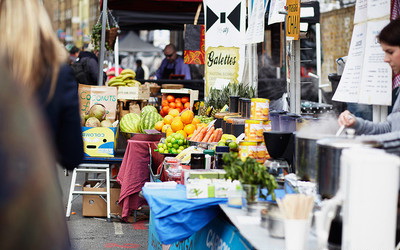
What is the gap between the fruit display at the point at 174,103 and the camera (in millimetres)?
10820

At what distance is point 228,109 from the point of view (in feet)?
25.5

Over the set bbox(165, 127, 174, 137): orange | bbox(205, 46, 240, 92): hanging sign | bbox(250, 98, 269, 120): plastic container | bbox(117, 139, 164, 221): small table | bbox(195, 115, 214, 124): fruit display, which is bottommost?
bbox(117, 139, 164, 221): small table

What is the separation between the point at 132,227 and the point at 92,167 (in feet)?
3.96

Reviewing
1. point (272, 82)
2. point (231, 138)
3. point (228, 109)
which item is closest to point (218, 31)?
point (228, 109)

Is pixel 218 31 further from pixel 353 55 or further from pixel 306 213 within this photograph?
pixel 306 213

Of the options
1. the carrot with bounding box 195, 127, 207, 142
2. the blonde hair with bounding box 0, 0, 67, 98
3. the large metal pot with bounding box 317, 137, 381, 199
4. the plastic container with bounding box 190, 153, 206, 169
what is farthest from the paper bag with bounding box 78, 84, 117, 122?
the blonde hair with bounding box 0, 0, 67, 98

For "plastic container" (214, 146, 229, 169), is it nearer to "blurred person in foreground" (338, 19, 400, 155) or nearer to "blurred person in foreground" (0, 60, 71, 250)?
"blurred person in foreground" (338, 19, 400, 155)

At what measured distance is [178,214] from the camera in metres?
4.22

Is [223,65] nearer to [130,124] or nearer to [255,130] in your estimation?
[130,124]

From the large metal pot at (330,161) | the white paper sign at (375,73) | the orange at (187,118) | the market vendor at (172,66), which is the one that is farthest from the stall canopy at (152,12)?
the large metal pot at (330,161)

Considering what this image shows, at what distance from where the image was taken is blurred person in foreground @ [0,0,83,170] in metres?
2.55

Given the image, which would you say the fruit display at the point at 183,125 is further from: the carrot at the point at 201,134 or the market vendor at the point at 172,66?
the market vendor at the point at 172,66

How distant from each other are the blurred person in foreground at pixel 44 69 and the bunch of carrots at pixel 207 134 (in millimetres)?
3888

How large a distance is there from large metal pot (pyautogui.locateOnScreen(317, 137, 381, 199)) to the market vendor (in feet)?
43.2
